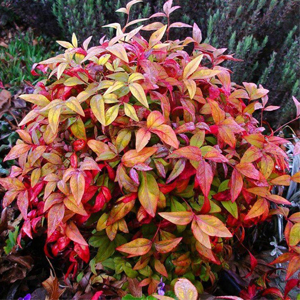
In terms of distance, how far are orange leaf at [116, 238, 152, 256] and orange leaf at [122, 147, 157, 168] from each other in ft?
0.89

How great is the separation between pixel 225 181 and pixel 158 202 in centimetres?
25

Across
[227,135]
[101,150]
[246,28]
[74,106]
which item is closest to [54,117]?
[74,106]

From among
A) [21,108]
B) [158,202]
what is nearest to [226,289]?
[158,202]

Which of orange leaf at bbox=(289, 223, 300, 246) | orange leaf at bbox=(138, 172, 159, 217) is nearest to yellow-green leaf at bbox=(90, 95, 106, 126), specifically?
orange leaf at bbox=(138, 172, 159, 217)

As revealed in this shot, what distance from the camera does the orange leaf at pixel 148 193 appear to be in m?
1.06

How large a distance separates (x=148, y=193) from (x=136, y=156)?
0.12 m

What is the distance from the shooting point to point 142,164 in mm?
1014

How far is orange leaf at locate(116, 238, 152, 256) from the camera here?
1.13 meters

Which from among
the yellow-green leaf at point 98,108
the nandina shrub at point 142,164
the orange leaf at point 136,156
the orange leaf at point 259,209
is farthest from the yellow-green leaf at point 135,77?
the orange leaf at point 259,209

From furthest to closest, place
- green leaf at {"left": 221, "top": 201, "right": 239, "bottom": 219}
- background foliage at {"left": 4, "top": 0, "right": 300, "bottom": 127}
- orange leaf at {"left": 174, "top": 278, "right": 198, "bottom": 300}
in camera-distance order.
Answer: background foliage at {"left": 4, "top": 0, "right": 300, "bottom": 127}
green leaf at {"left": 221, "top": 201, "right": 239, "bottom": 219}
orange leaf at {"left": 174, "top": 278, "right": 198, "bottom": 300}

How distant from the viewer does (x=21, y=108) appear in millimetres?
2090

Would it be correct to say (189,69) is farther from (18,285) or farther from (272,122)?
(272,122)

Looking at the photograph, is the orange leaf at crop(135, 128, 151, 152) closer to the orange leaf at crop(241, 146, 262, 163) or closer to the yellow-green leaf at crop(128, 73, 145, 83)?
the yellow-green leaf at crop(128, 73, 145, 83)

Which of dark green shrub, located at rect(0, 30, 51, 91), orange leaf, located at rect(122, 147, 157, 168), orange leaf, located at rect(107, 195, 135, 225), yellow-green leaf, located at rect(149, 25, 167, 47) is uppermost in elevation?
yellow-green leaf, located at rect(149, 25, 167, 47)
